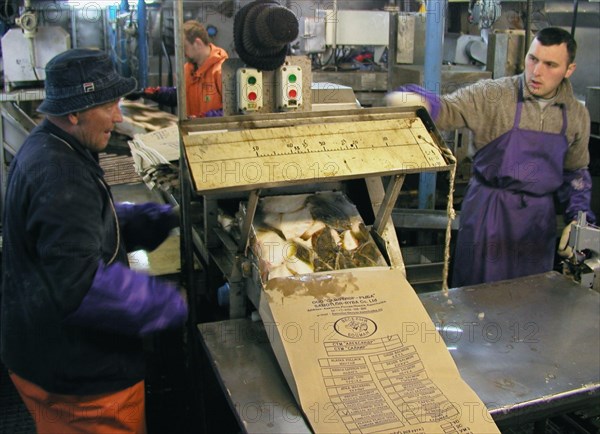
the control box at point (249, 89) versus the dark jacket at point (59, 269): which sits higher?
the control box at point (249, 89)

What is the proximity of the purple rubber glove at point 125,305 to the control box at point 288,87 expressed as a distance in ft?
1.99

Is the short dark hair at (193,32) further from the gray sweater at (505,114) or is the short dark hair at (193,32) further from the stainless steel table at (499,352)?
the stainless steel table at (499,352)

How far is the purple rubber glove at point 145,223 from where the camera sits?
1664 mm

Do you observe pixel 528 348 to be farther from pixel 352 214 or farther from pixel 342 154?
pixel 342 154

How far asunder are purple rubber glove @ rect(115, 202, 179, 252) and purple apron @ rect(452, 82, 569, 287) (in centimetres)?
112

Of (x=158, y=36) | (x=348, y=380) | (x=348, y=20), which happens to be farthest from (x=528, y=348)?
(x=158, y=36)

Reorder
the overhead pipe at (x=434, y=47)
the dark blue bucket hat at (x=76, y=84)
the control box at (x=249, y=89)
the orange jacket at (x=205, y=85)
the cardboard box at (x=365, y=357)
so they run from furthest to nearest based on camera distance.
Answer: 1. the orange jacket at (x=205, y=85)
2. the overhead pipe at (x=434, y=47)
3. the control box at (x=249, y=89)
4. the dark blue bucket hat at (x=76, y=84)
5. the cardboard box at (x=365, y=357)

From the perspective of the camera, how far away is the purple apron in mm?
2127

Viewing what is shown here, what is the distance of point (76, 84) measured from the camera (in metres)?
1.31

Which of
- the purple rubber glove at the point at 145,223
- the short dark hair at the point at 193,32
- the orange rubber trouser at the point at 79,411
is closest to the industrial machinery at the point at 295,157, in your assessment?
the purple rubber glove at the point at 145,223

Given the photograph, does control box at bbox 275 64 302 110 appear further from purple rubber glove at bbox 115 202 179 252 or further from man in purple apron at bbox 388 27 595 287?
man in purple apron at bbox 388 27 595 287

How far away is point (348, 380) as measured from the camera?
122cm

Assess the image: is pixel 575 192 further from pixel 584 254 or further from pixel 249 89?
pixel 249 89

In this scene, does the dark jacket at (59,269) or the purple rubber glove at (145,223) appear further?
the purple rubber glove at (145,223)
